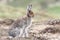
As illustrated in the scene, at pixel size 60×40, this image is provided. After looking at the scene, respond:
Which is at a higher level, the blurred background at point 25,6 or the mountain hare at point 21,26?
the blurred background at point 25,6

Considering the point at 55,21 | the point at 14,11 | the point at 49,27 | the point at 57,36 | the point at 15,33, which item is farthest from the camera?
the point at 14,11

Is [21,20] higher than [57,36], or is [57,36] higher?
[21,20]

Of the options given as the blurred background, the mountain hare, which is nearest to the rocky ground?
the mountain hare

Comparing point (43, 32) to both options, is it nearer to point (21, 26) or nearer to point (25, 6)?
point (21, 26)

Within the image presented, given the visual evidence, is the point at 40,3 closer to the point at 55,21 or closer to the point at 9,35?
the point at 55,21

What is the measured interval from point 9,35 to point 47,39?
1.68m

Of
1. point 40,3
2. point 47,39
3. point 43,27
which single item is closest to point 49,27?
point 43,27

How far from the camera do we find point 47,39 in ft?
42.7

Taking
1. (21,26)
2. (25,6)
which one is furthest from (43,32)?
(25,6)

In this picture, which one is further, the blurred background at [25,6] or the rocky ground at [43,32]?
the blurred background at [25,6]

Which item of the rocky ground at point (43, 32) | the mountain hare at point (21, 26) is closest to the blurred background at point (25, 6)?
the rocky ground at point (43, 32)

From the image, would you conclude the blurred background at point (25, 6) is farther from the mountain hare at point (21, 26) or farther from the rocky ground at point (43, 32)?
the mountain hare at point (21, 26)

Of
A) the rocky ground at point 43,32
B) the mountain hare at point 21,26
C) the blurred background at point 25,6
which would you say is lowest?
the rocky ground at point 43,32

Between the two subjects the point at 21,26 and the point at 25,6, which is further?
the point at 25,6
